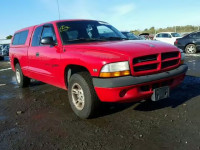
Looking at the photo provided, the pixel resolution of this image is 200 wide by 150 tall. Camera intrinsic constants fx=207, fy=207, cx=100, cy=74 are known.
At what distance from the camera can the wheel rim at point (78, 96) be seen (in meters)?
3.45

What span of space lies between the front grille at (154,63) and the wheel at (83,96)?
2.48 ft

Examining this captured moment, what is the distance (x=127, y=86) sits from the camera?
2.89 metres

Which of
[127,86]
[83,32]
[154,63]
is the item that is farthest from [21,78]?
[154,63]

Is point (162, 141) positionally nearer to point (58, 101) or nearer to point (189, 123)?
point (189, 123)

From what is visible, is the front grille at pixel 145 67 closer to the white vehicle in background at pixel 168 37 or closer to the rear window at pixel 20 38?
the rear window at pixel 20 38

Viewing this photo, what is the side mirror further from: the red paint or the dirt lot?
the dirt lot

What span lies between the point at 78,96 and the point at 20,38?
3.55m

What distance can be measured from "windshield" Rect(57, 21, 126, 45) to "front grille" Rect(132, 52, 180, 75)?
1.29 m

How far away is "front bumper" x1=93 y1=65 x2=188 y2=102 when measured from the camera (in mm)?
2887

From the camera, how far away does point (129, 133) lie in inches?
114

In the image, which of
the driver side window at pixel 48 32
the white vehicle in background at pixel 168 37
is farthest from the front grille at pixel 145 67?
the white vehicle in background at pixel 168 37

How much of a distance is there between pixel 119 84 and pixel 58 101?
2.18 m

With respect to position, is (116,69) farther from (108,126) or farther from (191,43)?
(191,43)

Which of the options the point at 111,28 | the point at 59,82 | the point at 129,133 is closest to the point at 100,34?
the point at 111,28
